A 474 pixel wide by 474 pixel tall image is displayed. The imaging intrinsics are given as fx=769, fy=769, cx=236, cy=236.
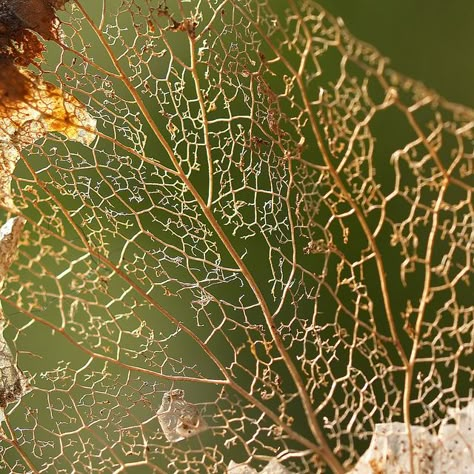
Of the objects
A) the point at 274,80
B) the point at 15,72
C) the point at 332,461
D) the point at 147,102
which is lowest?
the point at 332,461

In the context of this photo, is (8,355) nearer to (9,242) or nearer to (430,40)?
(9,242)

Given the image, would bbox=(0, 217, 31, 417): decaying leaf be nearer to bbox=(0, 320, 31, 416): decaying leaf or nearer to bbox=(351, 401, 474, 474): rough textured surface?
bbox=(0, 320, 31, 416): decaying leaf

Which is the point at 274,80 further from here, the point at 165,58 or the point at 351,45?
the point at 351,45

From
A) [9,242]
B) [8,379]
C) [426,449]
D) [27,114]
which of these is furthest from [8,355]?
[426,449]

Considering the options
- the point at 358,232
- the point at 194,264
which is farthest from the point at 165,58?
the point at 358,232

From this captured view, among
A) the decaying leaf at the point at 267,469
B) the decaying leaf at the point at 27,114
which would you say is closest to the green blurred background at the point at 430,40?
the decaying leaf at the point at 27,114

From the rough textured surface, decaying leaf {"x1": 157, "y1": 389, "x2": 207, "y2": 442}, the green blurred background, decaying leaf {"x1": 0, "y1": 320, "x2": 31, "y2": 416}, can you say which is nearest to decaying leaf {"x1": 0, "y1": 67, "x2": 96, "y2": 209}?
decaying leaf {"x1": 0, "y1": 320, "x2": 31, "y2": 416}

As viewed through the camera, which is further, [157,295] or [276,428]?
[157,295]

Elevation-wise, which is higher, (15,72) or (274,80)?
(274,80)

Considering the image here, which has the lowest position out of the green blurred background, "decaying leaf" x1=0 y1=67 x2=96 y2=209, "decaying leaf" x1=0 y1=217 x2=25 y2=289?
"decaying leaf" x1=0 y1=217 x2=25 y2=289
